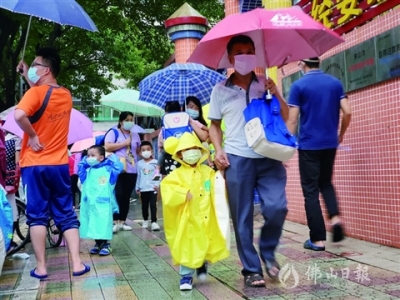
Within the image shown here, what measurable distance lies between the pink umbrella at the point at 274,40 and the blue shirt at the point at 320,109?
31.3 inches

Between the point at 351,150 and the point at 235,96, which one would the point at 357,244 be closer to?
the point at 351,150

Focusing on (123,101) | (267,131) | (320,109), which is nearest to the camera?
(267,131)

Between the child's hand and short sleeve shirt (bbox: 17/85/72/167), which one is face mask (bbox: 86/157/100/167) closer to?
short sleeve shirt (bbox: 17/85/72/167)

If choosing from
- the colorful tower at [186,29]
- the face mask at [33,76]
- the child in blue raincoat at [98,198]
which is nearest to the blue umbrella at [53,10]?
the face mask at [33,76]

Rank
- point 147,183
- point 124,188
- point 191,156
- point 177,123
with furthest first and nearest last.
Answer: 1. point 147,183
2. point 124,188
3. point 177,123
4. point 191,156

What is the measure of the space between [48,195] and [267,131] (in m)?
2.19

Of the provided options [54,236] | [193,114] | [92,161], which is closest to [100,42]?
[54,236]

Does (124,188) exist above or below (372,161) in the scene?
below

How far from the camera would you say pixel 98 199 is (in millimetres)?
6957

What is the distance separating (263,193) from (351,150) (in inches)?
91.8

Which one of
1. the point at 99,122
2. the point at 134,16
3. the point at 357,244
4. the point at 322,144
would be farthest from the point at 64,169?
the point at 99,122

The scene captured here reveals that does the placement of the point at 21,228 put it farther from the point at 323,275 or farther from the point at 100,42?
the point at 100,42

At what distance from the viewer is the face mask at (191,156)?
4762 millimetres

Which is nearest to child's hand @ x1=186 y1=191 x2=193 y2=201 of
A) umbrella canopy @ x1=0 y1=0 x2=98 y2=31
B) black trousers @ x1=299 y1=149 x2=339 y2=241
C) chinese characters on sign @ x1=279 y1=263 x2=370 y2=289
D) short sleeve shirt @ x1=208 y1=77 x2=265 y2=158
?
short sleeve shirt @ x1=208 y1=77 x2=265 y2=158
